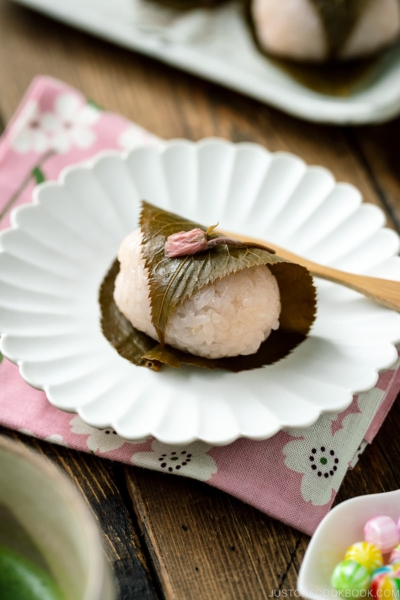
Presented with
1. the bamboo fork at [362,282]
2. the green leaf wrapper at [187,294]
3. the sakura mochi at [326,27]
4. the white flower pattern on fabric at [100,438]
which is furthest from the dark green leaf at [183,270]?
the sakura mochi at [326,27]

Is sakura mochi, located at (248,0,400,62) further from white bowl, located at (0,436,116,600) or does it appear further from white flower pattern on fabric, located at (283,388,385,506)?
white bowl, located at (0,436,116,600)

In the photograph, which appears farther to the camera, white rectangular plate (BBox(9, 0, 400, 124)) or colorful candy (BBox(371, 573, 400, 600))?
white rectangular plate (BBox(9, 0, 400, 124))

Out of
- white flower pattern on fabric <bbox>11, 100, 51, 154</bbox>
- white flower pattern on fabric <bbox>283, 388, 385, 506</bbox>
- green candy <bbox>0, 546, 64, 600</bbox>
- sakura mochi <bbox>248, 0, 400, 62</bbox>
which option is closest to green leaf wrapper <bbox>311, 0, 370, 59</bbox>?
sakura mochi <bbox>248, 0, 400, 62</bbox>

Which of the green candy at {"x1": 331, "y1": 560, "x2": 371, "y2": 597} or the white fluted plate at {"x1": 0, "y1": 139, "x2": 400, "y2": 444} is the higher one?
the white fluted plate at {"x1": 0, "y1": 139, "x2": 400, "y2": 444}

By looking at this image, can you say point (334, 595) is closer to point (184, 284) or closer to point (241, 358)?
point (241, 358)

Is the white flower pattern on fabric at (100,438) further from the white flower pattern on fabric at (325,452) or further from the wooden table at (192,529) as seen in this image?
the white flower pattern on fabric at (325,452)

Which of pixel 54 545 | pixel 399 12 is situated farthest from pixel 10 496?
pixel 399 12
